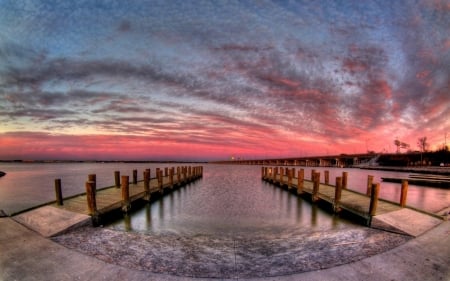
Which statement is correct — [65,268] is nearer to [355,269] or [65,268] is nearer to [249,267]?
[249,267]

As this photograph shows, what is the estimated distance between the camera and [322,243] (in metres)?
8.36

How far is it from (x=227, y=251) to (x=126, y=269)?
3.05 m

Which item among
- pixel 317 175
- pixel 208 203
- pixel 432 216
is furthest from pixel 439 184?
pixel 208 203

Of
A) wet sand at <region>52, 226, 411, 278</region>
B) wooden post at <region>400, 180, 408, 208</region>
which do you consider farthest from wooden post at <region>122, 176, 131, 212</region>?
wooden post at <region>400, 180, 408, 208</region>

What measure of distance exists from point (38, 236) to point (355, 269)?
30.4 ft

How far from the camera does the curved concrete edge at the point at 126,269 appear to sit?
17.9ft

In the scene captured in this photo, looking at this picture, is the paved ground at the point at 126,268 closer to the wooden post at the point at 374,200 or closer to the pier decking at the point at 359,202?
the wooden post at the point at 374,200

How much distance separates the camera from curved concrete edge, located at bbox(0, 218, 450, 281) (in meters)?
5.46

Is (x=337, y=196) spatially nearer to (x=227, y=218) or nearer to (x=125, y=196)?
(x=227, y=218)

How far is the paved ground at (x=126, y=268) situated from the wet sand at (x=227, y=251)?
1.53 ft

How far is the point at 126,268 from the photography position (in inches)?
227

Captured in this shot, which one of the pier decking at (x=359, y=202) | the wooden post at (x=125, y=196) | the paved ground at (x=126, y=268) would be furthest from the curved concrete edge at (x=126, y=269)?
the wooden post at (x=125, y=196)

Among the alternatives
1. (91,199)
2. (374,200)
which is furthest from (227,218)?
(374,200)

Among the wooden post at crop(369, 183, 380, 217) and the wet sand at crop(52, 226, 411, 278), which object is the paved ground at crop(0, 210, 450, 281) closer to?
the wet sand at crop(52, 226, 411, 278)
